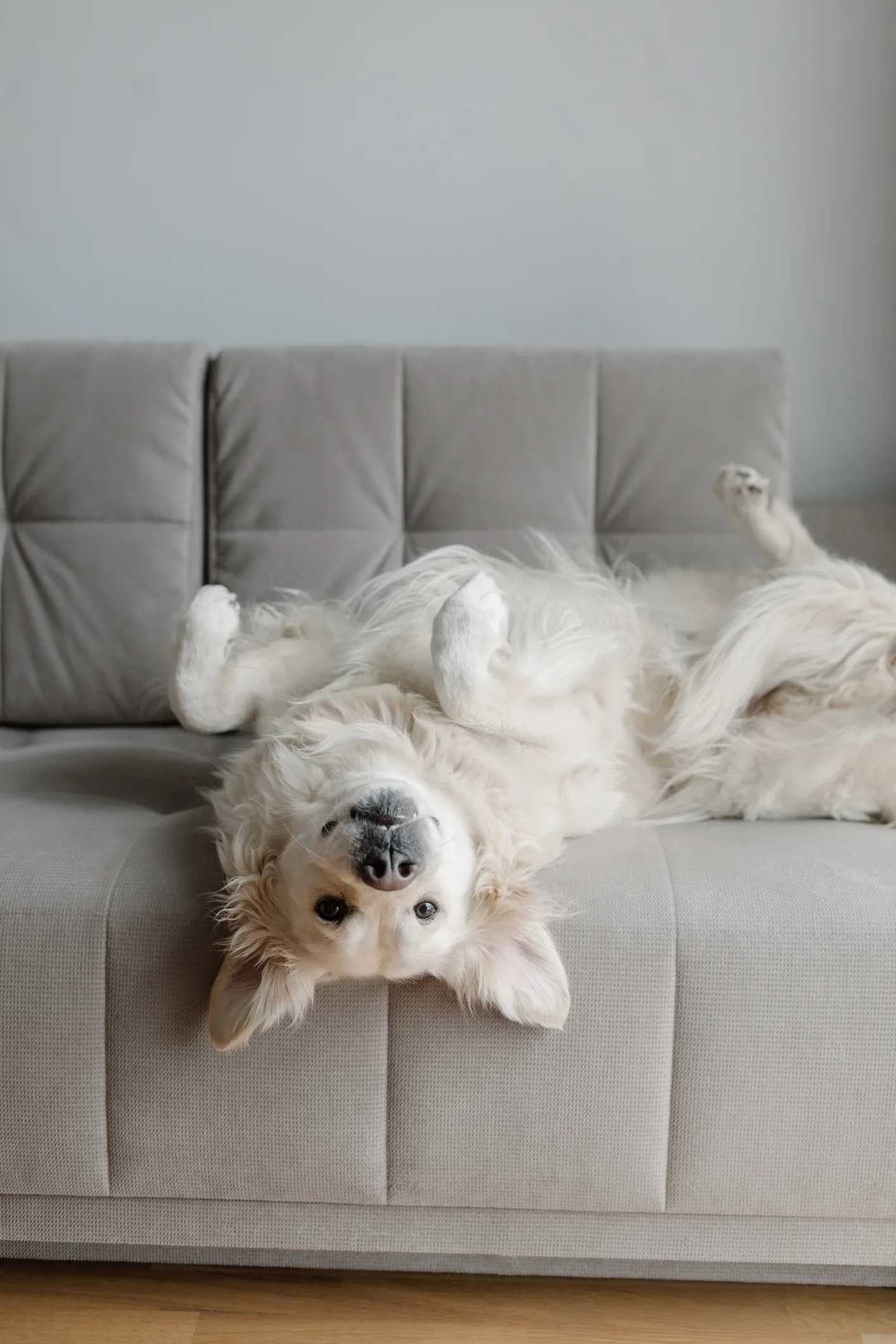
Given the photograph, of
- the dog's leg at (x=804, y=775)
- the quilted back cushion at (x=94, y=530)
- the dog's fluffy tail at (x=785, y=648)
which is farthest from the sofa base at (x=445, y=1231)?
the quilted back cushion at (x=94, y=530)

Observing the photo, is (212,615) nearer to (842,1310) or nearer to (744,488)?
(744,488)

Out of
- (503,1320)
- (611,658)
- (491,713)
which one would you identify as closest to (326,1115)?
(503,1320)

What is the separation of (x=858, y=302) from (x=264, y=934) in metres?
2.37

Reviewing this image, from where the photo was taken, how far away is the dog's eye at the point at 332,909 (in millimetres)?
1356

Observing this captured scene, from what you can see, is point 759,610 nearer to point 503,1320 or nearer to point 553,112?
point 503,1320

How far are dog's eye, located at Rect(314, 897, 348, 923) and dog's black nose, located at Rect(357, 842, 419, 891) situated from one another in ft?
0.19

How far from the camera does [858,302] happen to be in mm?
2939

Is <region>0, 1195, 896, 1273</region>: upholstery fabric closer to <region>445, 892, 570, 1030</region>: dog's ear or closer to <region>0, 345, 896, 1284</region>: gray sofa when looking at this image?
<region>0, 345, 896, 1284</region>: gray sofa

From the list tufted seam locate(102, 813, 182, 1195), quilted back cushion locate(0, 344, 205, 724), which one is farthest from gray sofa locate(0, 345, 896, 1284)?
quilted back cushion locate(0, 344, 205, 724)

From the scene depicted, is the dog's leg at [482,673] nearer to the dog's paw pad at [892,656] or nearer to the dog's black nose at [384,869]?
the dog's black nose at [384,869]

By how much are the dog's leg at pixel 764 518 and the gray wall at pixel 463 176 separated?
94 centimetres

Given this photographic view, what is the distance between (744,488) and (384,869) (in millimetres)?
1193

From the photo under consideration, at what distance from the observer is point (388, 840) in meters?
1.34

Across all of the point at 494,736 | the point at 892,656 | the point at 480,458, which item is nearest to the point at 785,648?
the point at 892,656
